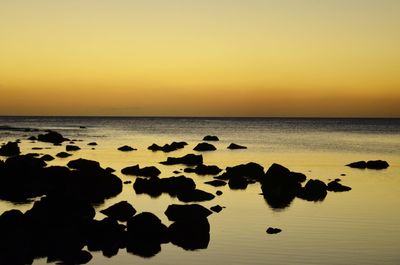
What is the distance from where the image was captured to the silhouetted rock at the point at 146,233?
23.4 metres

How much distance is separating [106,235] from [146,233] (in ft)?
5.84

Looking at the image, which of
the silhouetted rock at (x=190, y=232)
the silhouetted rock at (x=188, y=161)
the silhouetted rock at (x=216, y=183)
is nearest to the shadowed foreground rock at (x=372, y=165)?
the silhouetted rock at (x=188, y=161)

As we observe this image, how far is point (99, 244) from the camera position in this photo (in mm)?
23109

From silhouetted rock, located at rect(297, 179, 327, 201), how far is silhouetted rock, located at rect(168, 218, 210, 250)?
1353 cm

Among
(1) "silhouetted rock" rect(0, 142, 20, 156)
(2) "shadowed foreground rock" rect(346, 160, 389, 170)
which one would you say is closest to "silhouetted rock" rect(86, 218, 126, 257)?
(2) "shadowed foreground rock" rect(346, 160, 389, 170)

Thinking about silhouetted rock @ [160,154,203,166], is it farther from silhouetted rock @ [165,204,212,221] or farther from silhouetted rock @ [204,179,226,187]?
silhouetted rock @ [165,204,212,221]

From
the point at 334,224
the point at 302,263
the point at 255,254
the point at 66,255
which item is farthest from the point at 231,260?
the point at 334,224

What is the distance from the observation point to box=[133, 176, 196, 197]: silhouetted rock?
3796cm

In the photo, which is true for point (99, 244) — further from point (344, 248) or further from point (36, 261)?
point (344, 248)

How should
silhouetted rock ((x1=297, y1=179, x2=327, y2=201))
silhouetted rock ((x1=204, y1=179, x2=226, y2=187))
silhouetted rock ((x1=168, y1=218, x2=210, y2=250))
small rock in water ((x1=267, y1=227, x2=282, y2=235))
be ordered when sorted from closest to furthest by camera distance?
silhouetted rock ((x1=168, y1=218, x2=210, y2=250)), small rock in water ((x1=267, y1=227, x2=282, y2=235)), silhouetted rock ((x1=297, y1=179, x2=327, y2=201)), silhouetted rock ((x1=204, y1=179, x2=226, y2=187))

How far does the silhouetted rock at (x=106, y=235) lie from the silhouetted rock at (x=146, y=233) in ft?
1.32

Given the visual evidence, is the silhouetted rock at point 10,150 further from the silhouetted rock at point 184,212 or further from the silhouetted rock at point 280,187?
the silhouetted rock at point 184,212

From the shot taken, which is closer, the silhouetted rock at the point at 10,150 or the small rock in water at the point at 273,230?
the small rock in water at the point at 273,230

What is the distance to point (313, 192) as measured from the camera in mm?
38000
